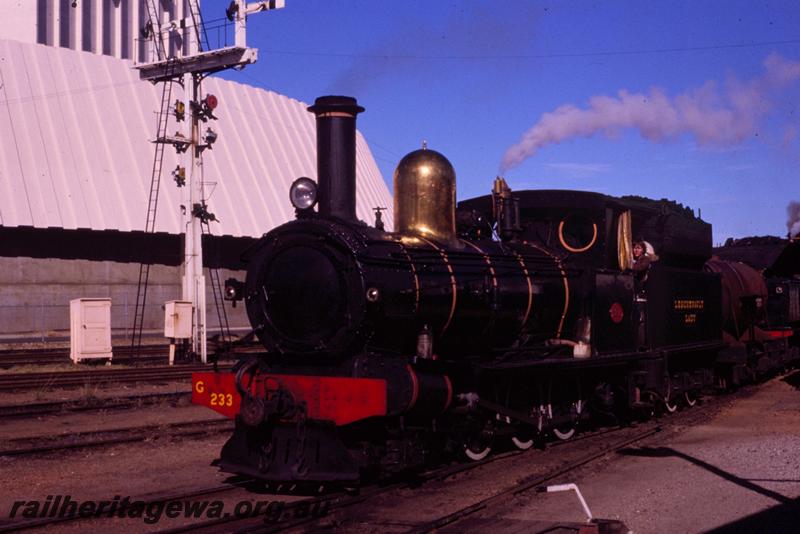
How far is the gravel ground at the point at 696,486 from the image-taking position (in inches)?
292

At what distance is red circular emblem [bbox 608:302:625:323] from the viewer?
1128 cm

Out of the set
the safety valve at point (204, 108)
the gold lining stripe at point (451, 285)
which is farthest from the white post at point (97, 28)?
the gold lining stripe at point (451, 285)

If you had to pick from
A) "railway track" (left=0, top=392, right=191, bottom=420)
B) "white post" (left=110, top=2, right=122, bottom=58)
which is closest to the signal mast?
"railway track" (left=0, top=392, right=191, bottom=420)

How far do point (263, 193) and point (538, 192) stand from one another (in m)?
26.2

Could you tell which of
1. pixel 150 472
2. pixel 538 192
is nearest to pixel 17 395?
pixel 150 472

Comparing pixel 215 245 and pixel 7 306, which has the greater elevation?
pixel 215 245

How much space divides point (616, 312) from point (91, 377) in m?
12.0

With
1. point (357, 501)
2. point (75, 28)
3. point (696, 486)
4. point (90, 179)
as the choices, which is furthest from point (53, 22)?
point (696, 486)

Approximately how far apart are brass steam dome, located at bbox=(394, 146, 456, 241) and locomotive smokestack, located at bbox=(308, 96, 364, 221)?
790mm

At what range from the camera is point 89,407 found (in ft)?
48.9

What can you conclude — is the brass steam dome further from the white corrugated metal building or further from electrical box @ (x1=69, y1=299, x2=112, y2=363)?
the white corrugated metal building

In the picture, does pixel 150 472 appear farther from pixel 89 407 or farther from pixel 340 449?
pixel 89 407

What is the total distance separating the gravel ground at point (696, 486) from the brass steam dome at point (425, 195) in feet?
10.0

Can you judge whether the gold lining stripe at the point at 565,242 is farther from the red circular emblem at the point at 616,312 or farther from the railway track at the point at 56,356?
the railway track at the point at 56,356
